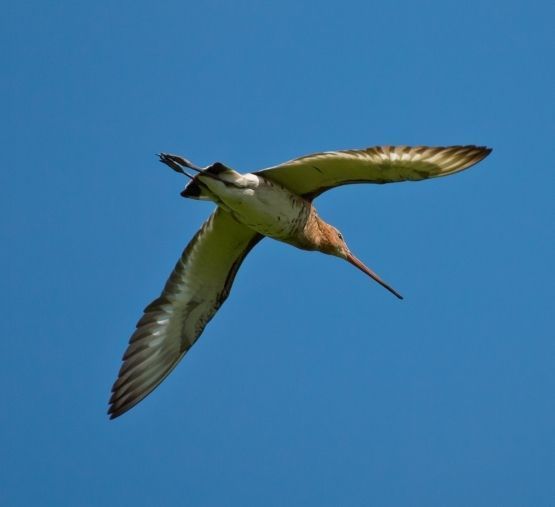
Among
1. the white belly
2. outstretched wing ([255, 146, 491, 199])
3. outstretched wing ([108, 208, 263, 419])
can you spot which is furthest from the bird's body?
outstretched wing ([108, 208, 263, 419])

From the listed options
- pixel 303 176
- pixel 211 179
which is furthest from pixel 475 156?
pixel 211 179

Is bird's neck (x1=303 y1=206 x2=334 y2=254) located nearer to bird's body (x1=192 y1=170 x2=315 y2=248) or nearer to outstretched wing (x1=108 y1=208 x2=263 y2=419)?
bird's body (x1=192 y1=170 x2=315 y2=248)

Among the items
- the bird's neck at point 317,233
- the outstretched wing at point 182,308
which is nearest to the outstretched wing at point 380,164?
the bird's neck at point 317,233

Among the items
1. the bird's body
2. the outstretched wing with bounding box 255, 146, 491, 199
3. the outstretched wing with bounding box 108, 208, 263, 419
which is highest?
the outstretched wing with bounding box 255, 146, 491, 199

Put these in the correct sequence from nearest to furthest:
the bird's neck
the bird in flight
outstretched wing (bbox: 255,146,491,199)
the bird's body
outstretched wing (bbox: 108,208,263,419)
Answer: outstretched wing (bbox: 255,146,491,199) → the bird in flight → the bird's body → the bird's neck → outstretched wing (bbox: 108,208,263,419)

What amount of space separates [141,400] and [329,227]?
3.12 m

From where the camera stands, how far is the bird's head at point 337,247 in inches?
503

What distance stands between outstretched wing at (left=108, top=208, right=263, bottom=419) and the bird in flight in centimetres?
1

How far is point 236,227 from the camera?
12914 millimetres

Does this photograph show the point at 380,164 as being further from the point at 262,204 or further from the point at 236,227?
the point at 236,227

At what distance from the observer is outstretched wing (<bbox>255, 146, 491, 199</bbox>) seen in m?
11.2

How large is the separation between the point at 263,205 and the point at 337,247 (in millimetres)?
1538

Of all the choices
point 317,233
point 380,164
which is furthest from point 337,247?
point 380,164

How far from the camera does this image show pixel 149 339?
536 inches
